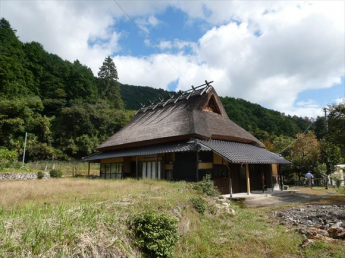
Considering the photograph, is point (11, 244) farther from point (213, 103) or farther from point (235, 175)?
point (213, 103)

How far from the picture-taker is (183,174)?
14.0 metres

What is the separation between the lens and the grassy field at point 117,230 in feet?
11.7

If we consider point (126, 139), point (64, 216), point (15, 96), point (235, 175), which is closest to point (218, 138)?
point (235, 175)

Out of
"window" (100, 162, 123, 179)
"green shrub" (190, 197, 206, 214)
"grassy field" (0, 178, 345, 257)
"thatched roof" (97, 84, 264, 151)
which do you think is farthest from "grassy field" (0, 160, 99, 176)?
"green shrub" (190, 197, 206, 214)

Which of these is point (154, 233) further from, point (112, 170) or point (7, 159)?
point (7, 159)

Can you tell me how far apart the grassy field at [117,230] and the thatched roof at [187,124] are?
6.61 m

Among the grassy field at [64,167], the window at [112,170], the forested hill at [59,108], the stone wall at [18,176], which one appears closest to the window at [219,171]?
the window at [112,170]

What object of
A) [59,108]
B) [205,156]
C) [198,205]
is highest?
[59,108]

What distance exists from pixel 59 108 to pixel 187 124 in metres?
33.7

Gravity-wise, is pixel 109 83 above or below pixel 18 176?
above

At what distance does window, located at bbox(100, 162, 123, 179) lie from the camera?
769 inches

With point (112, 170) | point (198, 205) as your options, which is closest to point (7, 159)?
point (112, 170)

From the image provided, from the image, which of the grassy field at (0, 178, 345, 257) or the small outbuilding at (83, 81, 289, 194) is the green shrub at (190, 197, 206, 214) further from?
the small outbuilding at (83, 81, 289, 194)

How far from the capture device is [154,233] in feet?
16.2
